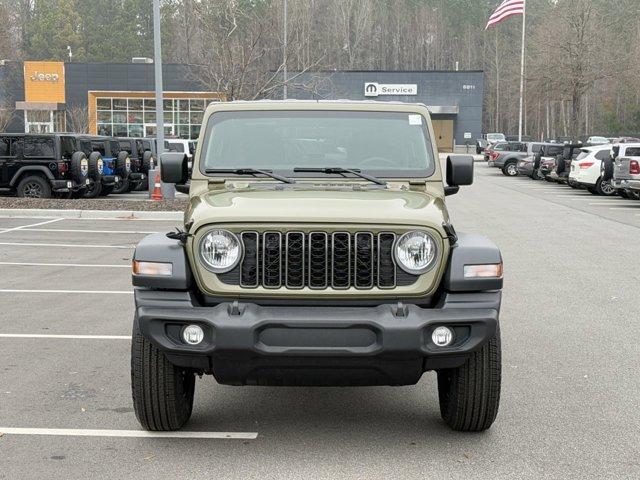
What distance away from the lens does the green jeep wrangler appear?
4.43 m

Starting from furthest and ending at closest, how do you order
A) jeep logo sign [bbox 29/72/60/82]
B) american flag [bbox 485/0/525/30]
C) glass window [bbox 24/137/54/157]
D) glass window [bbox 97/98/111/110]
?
glass window [bbox 97/98/111/110], jeep logo sign [bbox 29/72/60/82], american flag [bbox 485/0/525/30], glass window [bbox 24/137/54/157]

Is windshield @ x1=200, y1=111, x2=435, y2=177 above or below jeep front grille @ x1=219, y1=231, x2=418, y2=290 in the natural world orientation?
above

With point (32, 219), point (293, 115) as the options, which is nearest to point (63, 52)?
point (32, 219)

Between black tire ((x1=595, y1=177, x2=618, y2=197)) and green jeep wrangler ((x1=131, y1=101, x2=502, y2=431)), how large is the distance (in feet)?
79.4

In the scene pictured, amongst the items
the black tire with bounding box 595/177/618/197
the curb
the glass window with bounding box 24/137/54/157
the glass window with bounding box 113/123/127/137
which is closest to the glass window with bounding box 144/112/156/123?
the glass window with bounding box 113/123/127/137

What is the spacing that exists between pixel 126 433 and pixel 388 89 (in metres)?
71.1

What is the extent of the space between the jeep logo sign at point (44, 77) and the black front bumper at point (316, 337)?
6641cm

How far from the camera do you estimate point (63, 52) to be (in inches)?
4087

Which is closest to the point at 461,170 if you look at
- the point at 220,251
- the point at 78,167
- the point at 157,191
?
the point at 220,251

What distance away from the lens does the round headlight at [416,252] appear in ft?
15.2

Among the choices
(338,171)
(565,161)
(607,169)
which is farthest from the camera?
(565,161)

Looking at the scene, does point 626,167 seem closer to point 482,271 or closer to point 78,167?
point 78,167

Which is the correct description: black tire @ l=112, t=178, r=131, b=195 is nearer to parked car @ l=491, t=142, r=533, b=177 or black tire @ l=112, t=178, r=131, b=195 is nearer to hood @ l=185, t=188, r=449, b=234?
hood @ l=185, t=188, r=449, b=234

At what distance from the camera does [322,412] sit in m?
5.59
